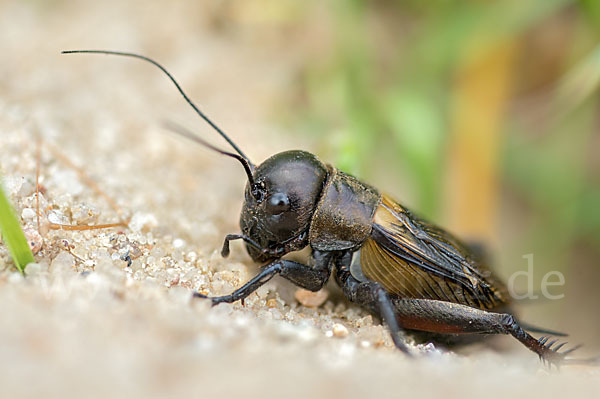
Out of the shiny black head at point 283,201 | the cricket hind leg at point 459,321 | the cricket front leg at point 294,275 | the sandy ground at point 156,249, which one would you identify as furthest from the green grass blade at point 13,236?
the cricket hind leg at point 459,321

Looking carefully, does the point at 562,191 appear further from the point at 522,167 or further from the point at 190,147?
the point at 190,147

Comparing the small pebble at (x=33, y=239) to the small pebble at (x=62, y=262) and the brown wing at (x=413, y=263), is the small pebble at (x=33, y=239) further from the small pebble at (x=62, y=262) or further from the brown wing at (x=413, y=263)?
the brown wing at (x=413, y=263)

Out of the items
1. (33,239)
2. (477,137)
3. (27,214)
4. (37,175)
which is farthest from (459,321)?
(477,137)

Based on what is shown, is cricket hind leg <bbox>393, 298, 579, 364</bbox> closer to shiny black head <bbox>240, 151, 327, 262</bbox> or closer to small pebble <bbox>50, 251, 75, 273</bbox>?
shiny black head <bbox>240, 151, 327, 262</bbox>

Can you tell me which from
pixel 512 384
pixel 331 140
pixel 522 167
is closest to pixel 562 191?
pixel 522 167

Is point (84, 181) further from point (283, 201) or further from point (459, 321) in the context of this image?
point (459, 321)
